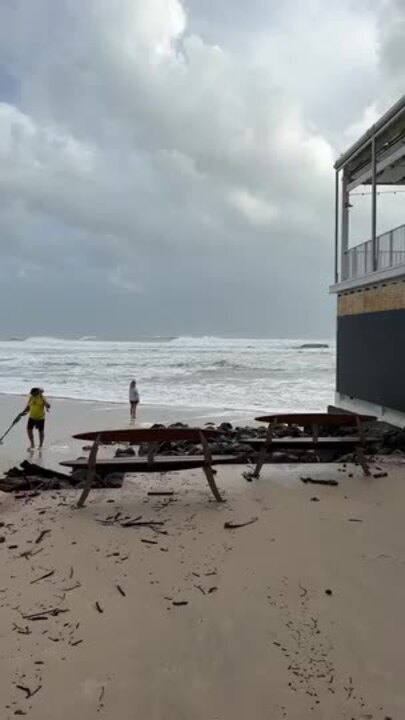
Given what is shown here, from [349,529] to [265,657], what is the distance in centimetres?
235

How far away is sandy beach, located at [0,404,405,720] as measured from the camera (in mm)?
3221

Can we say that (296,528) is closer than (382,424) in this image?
Yes

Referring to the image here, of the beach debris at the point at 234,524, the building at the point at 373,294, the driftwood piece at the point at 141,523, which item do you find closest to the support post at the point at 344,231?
the building at the point at 373,294

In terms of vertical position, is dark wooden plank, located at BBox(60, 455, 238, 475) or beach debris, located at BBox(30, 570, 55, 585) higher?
dark wooden plank, located at BBox(60, 455, 238, 475)

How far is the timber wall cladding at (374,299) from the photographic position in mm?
12429

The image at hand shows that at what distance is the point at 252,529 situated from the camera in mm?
5691

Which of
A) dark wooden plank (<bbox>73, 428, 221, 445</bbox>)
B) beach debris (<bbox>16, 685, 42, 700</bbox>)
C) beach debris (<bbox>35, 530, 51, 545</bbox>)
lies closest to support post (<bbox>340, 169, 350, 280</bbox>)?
dark wooden plank (<bbox>73, 428, 221, 445</bbox>)

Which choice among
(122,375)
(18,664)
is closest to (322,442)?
(18,664)

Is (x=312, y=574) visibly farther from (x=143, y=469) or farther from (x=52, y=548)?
(x=143, y=469)

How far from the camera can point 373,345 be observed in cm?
1391

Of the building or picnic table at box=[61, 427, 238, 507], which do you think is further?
the building

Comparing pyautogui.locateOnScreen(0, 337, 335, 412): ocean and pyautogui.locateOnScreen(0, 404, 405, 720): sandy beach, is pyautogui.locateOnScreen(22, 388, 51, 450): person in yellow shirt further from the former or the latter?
pyautogui.locateOnScreen(0, 337, 335, 412): ocean

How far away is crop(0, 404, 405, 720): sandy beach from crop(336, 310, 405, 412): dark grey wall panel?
6339 mm

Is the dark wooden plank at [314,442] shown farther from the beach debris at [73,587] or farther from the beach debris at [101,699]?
the beach debris at [101,699]
